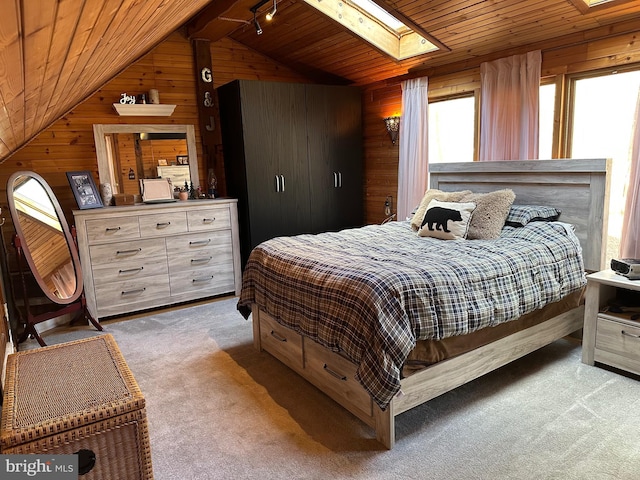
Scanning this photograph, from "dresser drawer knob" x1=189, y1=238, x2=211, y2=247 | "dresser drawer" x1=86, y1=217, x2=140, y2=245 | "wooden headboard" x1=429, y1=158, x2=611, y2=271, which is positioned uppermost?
"wooden headboard" x1=429, y1=158, x2=611, y2=271

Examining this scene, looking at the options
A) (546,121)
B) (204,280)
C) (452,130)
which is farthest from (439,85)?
(204,280)

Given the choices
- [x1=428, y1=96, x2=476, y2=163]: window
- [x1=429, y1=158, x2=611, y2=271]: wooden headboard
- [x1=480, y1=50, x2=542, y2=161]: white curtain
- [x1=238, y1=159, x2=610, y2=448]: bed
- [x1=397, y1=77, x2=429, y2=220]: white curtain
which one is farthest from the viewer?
[x1=397, y1=77, x2=429, y2=220]: white curtain

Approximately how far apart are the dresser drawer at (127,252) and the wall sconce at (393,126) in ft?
8.57

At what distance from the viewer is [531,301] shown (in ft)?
8.16

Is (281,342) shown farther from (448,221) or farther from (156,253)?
(156,253)

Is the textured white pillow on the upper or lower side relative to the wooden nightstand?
upper

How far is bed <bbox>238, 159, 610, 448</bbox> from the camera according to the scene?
201 centimetres

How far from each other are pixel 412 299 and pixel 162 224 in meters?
2.78

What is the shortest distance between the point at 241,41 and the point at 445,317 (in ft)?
13.3

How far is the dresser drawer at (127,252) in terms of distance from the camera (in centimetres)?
377

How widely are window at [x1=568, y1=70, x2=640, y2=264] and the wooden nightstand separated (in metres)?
0.60

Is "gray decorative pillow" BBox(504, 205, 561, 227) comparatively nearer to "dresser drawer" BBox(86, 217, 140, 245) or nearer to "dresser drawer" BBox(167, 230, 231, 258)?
"dresser drawer" BBox(167, 230, 231, 258)

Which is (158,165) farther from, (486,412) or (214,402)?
(486,412)

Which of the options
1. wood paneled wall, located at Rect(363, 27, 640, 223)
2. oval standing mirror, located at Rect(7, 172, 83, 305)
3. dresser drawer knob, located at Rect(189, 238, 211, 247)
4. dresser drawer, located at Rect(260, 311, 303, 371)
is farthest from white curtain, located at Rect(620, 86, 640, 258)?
oval standing mirror, located at Rect(7, 172, 83, 305)
